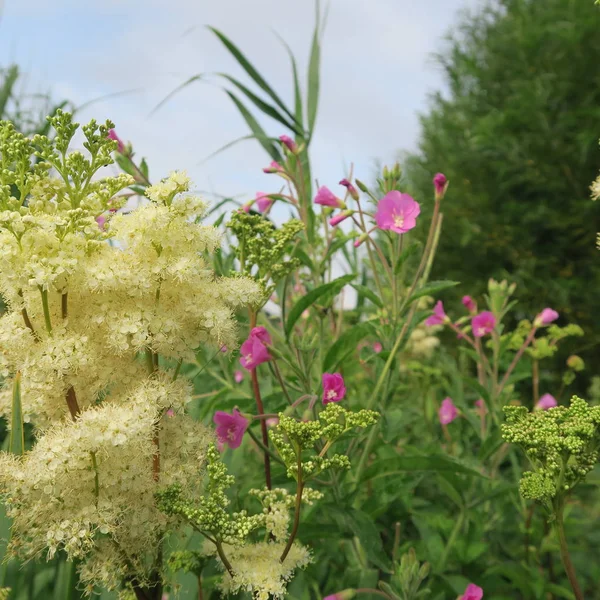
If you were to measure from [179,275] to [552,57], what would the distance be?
5.02 m

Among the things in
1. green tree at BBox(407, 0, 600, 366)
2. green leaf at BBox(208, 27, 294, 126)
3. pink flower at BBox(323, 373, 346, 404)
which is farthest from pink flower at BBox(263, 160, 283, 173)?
green tree at BBox(407, 0, 600, 366)

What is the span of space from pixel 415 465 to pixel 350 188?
1.93 ft

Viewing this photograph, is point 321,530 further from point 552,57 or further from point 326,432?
point 552,57

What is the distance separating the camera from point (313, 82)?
165 cm

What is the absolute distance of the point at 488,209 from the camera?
5.24 m

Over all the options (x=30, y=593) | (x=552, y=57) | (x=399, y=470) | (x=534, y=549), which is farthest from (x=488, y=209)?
(x=30, y=593)

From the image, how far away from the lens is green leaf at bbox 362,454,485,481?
4.12 ft

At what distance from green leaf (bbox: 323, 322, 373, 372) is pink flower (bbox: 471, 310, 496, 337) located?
2.10 ft

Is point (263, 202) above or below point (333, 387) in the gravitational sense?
above

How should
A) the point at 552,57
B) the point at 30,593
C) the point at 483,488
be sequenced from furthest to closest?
the point at 552,57 → the point at 483,488 → the point at 30,593

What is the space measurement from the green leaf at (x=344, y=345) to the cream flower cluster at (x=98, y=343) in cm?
43

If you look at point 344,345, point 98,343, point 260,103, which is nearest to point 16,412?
point 98,343

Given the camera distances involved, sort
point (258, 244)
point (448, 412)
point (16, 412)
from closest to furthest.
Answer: point (16, 412) → point (258, 244) → point (448, 412)

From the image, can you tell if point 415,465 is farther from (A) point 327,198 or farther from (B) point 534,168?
(B) point 534,168
